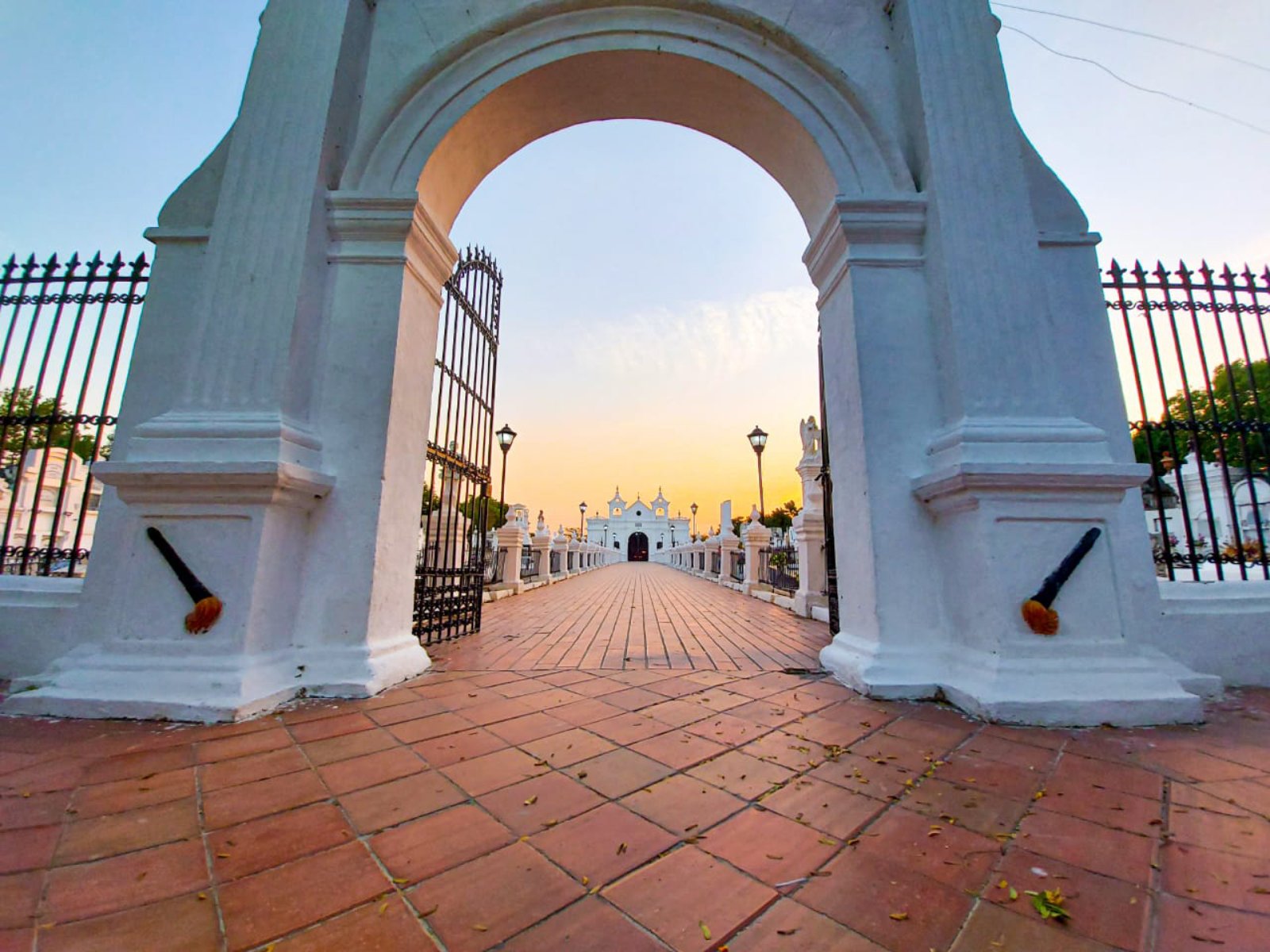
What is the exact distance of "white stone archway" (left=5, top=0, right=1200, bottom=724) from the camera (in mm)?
2643

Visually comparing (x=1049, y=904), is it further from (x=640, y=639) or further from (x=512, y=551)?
(x=512, y=551)

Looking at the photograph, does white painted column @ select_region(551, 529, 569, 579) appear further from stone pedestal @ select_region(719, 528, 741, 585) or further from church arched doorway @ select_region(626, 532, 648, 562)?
church arched doorway @ select_region(626, 532, 648, 562)

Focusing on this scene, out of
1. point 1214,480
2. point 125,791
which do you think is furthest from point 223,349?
point 1214,480

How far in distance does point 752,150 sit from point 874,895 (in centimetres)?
502

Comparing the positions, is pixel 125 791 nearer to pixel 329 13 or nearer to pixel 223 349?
pixel 223 349

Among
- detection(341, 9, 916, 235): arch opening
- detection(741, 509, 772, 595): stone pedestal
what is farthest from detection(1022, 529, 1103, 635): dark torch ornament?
detection(741, 509, 772, 595): stone pedestal

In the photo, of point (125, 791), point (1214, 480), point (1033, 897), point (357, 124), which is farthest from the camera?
point (1214, 480)

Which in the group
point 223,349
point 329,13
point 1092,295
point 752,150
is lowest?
point 223,349

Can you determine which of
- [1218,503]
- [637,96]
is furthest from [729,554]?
[637,96]

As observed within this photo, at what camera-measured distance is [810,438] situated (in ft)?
24.0

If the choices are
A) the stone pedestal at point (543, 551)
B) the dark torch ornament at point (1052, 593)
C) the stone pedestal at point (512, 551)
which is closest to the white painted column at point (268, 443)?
the dark torch ornament at point (1052, 593)

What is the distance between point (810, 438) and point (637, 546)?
233 feet

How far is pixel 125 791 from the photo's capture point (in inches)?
65.5

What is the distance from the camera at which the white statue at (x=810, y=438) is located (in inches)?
281
